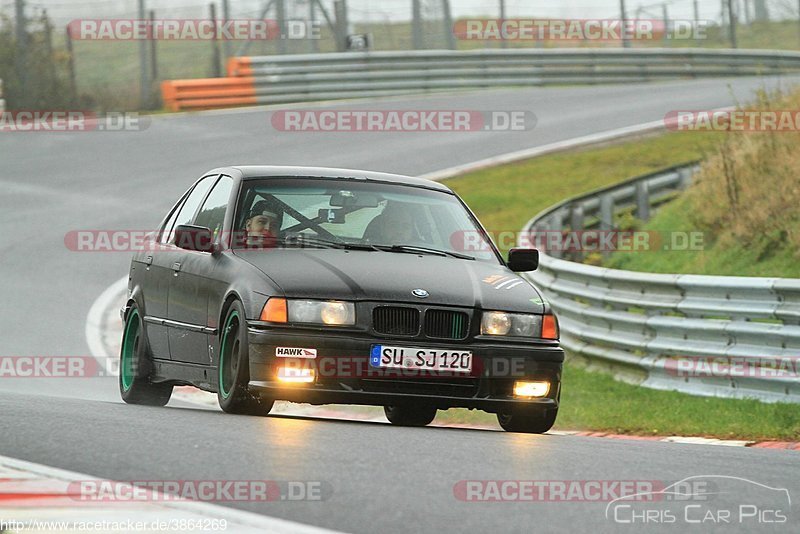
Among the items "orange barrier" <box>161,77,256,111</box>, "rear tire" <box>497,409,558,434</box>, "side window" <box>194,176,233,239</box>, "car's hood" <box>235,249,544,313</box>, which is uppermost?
"orange barrier" <box>161,77,256,111</box>

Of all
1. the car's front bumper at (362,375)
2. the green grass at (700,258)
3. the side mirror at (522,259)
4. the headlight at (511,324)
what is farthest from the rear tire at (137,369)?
the green grass at (700,258)

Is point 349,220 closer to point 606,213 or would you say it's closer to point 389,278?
point 389,278

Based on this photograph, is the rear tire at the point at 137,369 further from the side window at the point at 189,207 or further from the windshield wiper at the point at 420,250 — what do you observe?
the windshield wiper at the point at 420,250

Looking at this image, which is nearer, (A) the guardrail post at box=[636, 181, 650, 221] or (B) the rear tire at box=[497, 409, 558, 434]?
(B) the rear tire at box=[497, 409, 558, 434]

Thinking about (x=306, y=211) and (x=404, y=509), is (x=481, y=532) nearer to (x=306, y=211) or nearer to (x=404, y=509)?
(x=404, y=509)

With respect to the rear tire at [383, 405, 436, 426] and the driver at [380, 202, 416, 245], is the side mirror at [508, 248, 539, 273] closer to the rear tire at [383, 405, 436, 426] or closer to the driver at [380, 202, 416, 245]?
the driver at [380, 202, 416, 245]

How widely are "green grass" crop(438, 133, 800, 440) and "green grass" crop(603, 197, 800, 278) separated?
2cm

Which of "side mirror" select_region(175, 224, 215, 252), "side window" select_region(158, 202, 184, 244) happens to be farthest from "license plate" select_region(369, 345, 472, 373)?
"side window" select_region(158, 202, 184, 244)

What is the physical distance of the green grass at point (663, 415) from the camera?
32.4 feet

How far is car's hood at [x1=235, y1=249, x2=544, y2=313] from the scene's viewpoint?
8.09 meters

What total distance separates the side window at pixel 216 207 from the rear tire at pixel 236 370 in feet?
3.10

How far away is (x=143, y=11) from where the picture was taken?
31.6 meters

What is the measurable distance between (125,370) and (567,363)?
4517 mm

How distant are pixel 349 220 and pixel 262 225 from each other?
534 millimetres
